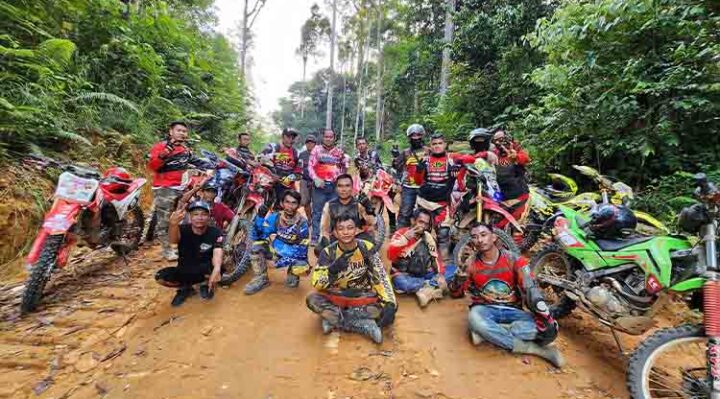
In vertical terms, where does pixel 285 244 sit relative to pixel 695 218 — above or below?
below

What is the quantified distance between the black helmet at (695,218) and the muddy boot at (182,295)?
14.3ft

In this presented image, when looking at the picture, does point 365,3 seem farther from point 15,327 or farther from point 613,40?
point 15,327

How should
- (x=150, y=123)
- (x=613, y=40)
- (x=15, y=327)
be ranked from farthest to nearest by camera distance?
(x=150, y=123) → (x=613, y=40) → (x=15, y=327)

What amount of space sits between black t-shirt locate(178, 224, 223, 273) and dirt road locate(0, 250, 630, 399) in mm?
381

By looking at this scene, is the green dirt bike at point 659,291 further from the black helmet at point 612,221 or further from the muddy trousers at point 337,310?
the muddy trousers at point 337,310

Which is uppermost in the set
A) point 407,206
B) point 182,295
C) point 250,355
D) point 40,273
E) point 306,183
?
→ point 306,183

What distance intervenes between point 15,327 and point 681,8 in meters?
7.81

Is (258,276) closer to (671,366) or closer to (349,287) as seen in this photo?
(349,287)

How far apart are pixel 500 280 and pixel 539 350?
61cm

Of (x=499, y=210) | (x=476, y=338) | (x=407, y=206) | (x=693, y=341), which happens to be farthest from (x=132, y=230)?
(x=693, y=341)

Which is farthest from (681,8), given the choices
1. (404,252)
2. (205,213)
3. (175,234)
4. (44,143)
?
(44,143)

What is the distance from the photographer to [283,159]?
5.47 metres

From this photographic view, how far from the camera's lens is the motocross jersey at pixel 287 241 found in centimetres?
406

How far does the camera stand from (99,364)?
2.63 m
